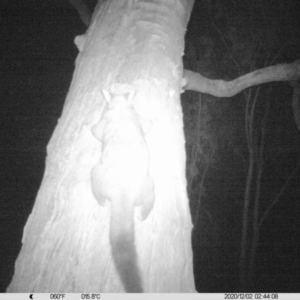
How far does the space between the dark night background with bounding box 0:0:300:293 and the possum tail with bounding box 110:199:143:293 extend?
853 cm

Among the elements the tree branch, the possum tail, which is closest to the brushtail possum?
the possum tail

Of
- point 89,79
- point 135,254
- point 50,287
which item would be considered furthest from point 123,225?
point 89,79

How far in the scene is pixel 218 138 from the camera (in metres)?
11.2

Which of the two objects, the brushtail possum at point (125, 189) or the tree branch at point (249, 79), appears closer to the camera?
the brushtail possum at point (125, 189)

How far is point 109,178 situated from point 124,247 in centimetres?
25

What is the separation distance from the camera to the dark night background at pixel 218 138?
947 centimetres

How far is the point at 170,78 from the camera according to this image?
5.00 ft

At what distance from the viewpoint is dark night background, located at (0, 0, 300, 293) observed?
9.47 meters

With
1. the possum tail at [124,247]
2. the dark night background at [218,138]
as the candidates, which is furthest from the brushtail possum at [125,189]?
the dark night background at [218,138]

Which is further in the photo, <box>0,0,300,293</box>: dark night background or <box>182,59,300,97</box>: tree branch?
<box>0,0,300,293</box>: dark night background

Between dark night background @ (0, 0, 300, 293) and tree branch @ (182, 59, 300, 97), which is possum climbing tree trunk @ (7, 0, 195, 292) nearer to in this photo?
tree branch @ (182, 59, 300, 97)

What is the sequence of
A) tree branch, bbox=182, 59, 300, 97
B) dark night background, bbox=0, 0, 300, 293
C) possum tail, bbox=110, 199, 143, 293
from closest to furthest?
1. possum tail, bbox=110, 199, 143, 293
2. tree branch, bbox=182, 59, 300, 97
3. dark night background, bbox=0, 0, 300, 293

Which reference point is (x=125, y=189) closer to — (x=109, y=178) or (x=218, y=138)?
(x=109, y=178)

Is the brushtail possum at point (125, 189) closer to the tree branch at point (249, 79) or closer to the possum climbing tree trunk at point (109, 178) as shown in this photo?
the possum climbing tree trunk at point (109, 178)
